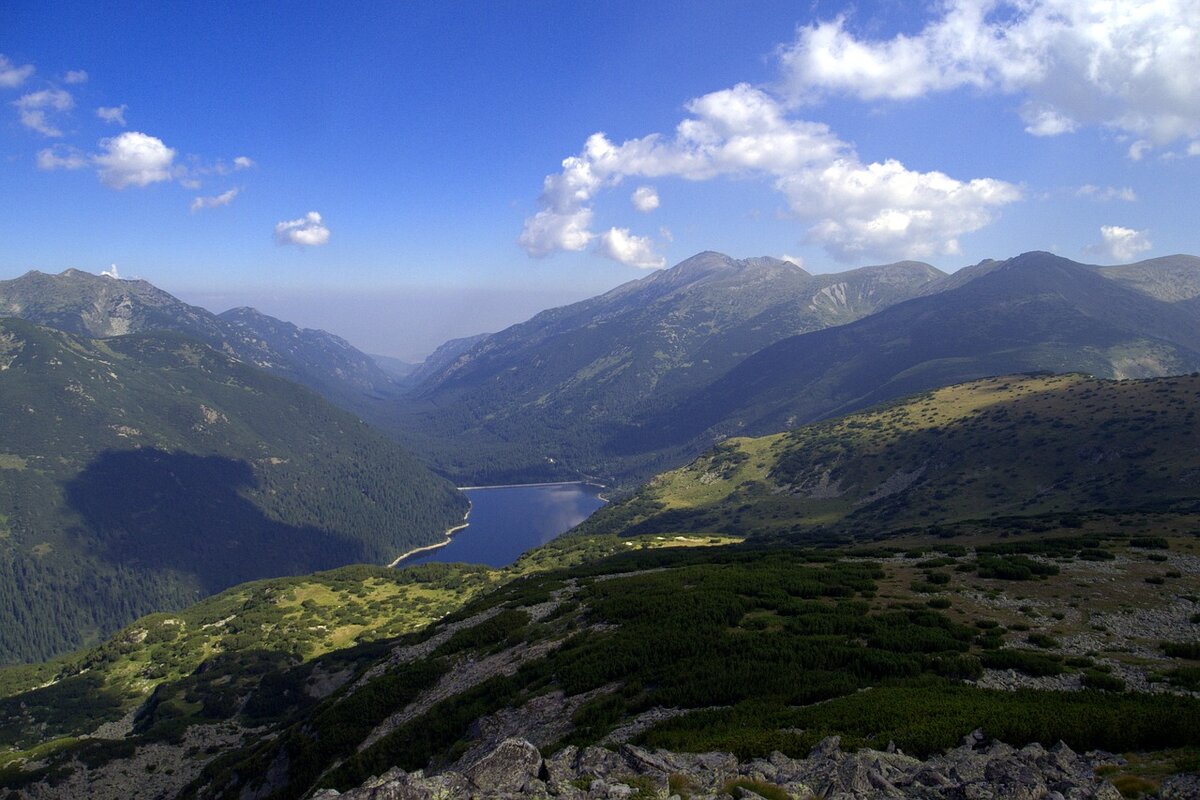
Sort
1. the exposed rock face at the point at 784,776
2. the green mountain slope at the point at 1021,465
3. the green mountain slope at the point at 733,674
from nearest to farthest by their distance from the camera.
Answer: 1. the exposed rock face at the point at 784,776
2. the green mountain slope at the point at 733,674
3. the green mountain slope at the point at 1021,465

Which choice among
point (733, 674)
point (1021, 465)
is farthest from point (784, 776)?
point (1021, 465)

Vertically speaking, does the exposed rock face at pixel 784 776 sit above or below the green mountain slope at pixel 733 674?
above

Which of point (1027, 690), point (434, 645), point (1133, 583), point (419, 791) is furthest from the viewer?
point (434, 645)

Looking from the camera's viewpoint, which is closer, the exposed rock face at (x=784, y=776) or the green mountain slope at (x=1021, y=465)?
the exposed rock face at (x=784, y=776)

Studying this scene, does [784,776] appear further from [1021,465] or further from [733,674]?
[1021,465]

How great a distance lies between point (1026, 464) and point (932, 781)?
155 metres

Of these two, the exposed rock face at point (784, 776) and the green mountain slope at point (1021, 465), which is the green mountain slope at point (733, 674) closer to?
the exposed rock face at point (784, 776)

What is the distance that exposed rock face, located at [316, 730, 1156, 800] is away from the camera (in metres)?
15.6

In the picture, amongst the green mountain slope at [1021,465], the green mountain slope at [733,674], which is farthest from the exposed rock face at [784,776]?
the green mountain slope at [1021,465]

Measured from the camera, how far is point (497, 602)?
192 feet

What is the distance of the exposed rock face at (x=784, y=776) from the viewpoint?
51.0 ft

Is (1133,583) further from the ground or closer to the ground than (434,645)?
further from the ground

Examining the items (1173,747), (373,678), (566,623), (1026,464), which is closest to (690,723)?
(1173,747)

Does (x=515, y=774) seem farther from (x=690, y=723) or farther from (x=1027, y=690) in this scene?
(x=1027, y=690)
